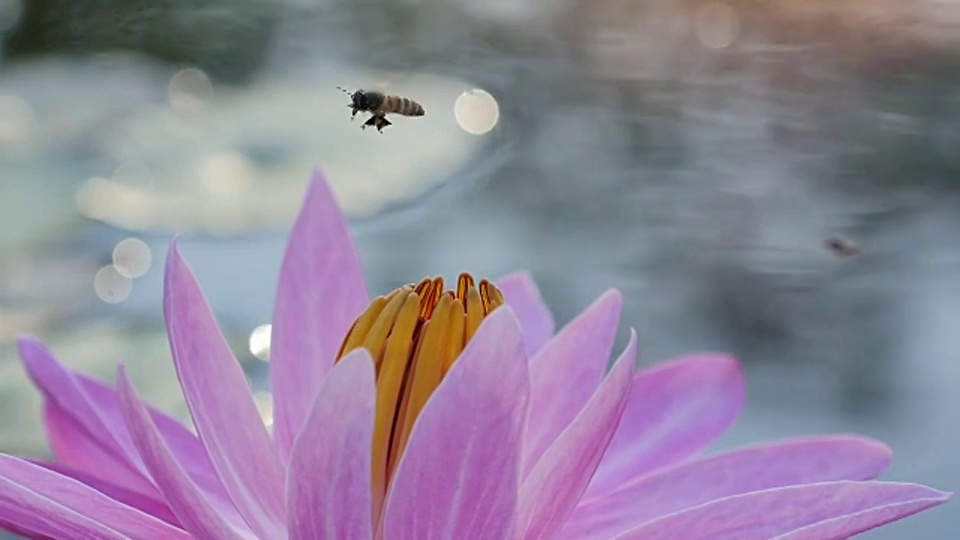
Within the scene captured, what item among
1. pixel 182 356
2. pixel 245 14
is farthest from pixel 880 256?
pixel 245 14

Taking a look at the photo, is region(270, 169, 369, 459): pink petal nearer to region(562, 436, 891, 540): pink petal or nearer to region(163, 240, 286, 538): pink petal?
region(163, 240, 286, 538): pink petal

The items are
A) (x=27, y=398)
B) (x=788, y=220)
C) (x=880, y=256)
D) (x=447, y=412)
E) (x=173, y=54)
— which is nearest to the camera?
(x=447, y=412)

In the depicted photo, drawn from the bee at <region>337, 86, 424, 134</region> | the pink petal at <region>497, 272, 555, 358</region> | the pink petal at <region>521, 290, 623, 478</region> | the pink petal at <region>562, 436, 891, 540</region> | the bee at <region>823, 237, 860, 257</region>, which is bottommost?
the pink petal at <region>562, 436, 891, 540</region>

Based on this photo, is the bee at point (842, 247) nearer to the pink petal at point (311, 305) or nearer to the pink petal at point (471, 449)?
the pink petal at point (311, 305)

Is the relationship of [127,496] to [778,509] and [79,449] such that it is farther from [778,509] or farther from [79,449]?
[778,509]

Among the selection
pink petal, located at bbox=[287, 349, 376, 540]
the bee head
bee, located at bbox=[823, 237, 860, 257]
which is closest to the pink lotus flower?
pink petal, located at bbox=[287, 349, 376, 540]

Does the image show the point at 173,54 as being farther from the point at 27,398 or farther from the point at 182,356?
the point at 182,356
